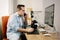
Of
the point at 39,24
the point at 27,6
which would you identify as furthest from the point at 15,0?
the point at 39,24

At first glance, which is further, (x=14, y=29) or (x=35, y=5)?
(x=35, y=5)

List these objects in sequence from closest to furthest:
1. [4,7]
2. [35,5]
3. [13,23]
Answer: [13,23]
[4,7]
[35,5]

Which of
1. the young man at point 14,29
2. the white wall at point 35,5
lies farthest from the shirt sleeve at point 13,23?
the white wall at point 35,5

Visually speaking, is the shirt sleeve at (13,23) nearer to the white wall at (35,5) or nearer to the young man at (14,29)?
the young man at (14,29)

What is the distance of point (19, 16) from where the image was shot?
3.32 m

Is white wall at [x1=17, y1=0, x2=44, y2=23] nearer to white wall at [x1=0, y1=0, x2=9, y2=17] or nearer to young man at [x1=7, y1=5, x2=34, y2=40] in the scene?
white wall at [x1=0, y1=0, x2=9, y2=17]

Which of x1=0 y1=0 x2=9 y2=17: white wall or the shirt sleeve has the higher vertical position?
x1=0 y1=0 x2=9 y2=17: white wall

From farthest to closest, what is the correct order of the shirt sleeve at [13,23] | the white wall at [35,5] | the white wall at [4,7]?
1. the white wall at [35,5]
2. the white wall at [4,7]
3. the shirt sleeve at [13,23]

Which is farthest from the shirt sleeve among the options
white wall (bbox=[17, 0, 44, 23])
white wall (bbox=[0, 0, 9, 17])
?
white wall (bbox=[17, 0, 44, 23])

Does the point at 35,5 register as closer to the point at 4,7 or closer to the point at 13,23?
the point at 4,7

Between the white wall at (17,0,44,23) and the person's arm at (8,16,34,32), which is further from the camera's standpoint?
the white wall at (17,0,44,23)

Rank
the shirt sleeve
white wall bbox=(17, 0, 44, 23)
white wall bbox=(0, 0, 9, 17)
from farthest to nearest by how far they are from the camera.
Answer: white wall bbox=(17, 0, 44, 23) < white wall bbox=(0, 0, 9, 17) < the shirt sleeve

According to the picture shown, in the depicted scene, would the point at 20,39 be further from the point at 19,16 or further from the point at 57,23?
the point at 57,23

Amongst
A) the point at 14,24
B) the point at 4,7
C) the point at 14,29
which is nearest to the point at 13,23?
the point at 14,24
